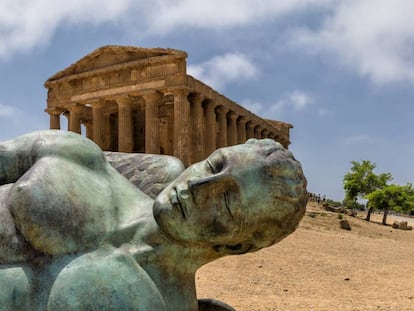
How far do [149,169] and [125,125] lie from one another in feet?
94.9

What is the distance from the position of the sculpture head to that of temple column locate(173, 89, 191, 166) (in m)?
26.0

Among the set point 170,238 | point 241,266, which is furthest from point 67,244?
point 241,266

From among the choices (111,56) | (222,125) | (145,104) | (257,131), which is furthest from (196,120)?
(257,131)

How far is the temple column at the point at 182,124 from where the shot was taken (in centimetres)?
2792

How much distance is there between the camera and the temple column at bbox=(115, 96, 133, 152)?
99.9ft

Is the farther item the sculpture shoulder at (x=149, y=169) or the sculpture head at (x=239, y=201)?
the sculpture shoulder at (x=149, y=169)

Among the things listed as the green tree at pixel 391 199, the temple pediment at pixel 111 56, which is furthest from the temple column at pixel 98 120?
the green tree at pixel 391 199

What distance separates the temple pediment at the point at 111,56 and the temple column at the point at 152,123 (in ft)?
7.75

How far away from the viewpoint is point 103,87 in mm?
31078

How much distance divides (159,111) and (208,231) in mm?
31516

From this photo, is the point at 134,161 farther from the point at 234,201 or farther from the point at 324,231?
the point at 324,231

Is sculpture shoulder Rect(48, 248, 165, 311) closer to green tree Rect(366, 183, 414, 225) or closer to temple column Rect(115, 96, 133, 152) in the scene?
temple column Rect(115, 96, 133, 152)

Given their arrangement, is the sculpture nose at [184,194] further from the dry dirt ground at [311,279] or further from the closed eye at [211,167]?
the dry dirt ground at [311,279]

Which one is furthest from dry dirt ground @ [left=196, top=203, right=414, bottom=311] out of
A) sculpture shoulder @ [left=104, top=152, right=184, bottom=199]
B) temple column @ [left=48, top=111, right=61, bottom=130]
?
temple column @ [left=48, top=111, right=61, bottom=130]
